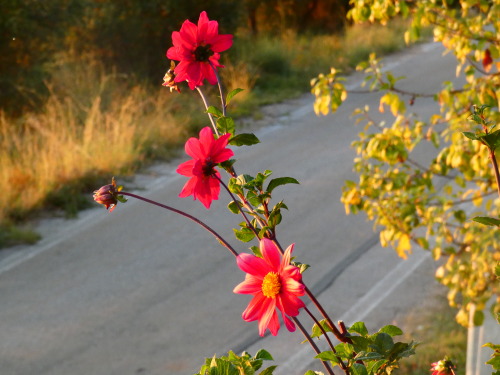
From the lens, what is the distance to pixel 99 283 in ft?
25.3

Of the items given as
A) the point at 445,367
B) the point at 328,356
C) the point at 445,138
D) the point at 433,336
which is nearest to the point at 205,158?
the point at 328,356

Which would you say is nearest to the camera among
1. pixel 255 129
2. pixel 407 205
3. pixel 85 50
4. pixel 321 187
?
pixel 407 205

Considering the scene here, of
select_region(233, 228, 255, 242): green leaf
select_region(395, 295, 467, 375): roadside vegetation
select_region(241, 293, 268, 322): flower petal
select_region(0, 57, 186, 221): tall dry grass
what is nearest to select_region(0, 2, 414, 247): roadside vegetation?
select_region(0, 57, 186, 221): tall dry grass

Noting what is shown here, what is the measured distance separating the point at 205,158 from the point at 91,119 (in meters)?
9.85

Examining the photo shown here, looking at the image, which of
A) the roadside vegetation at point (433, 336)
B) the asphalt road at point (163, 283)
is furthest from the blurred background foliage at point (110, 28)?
the roadside vegetation at point (433, 336)

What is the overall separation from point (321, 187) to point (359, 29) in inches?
501

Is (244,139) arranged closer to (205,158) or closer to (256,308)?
(205,158)

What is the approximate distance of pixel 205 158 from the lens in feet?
4.95

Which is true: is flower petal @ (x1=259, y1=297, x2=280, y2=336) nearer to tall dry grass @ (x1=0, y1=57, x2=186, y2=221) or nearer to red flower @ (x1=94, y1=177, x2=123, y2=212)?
red flower @ (x1=94, y1=177, x2=123, y2=212)

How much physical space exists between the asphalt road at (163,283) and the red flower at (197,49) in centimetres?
441

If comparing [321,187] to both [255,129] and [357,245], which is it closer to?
[357,245]

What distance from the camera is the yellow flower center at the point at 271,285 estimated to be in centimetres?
140

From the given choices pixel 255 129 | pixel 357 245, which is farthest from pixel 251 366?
pixel 255 129

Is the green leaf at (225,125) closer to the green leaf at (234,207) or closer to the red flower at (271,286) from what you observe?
the green leaf at (234,207)
